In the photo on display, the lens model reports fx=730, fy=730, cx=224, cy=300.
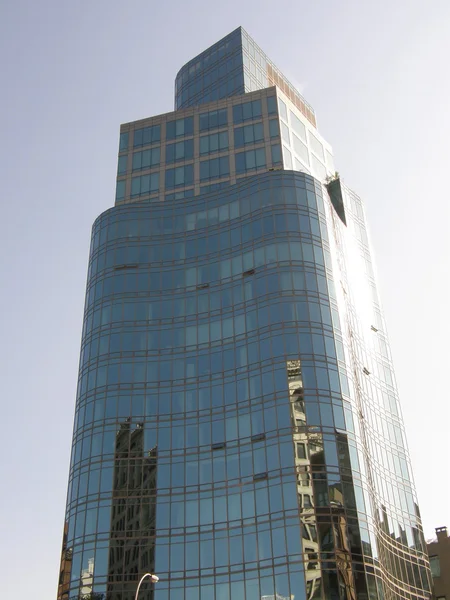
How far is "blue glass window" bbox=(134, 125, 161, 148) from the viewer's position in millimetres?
87312

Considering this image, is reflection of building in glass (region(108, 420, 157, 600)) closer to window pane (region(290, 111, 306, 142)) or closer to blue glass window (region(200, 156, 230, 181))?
blue glass window (region(200, 156, 230, 181))

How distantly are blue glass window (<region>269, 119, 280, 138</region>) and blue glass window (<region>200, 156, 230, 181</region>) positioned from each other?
5807 millimetres

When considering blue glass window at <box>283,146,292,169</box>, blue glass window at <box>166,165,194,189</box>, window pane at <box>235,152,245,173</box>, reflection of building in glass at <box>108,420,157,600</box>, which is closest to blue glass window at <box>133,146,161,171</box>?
blue glass window at <box>166,165,194,189</box>

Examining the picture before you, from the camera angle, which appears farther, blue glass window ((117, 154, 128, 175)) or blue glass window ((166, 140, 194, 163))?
blue glass window ((117, 154, 128, 175))

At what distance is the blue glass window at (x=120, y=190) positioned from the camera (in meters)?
83.9

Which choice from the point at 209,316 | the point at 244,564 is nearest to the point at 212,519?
the point at 244,564

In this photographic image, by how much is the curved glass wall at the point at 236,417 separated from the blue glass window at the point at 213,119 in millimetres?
11329

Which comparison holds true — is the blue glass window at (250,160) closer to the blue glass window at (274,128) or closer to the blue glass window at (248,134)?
the blue glass window at (248,134)

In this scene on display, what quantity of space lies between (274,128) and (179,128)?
1212cm

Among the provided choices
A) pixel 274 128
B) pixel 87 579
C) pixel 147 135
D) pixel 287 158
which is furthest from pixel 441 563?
pixel 147 135

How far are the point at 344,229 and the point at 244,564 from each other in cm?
4011

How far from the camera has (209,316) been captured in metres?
70.8

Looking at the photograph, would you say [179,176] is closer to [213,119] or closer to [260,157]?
[213,119]

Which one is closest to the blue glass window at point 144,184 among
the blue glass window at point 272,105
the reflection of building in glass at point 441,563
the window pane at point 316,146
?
the blue glass window at point 272,105
